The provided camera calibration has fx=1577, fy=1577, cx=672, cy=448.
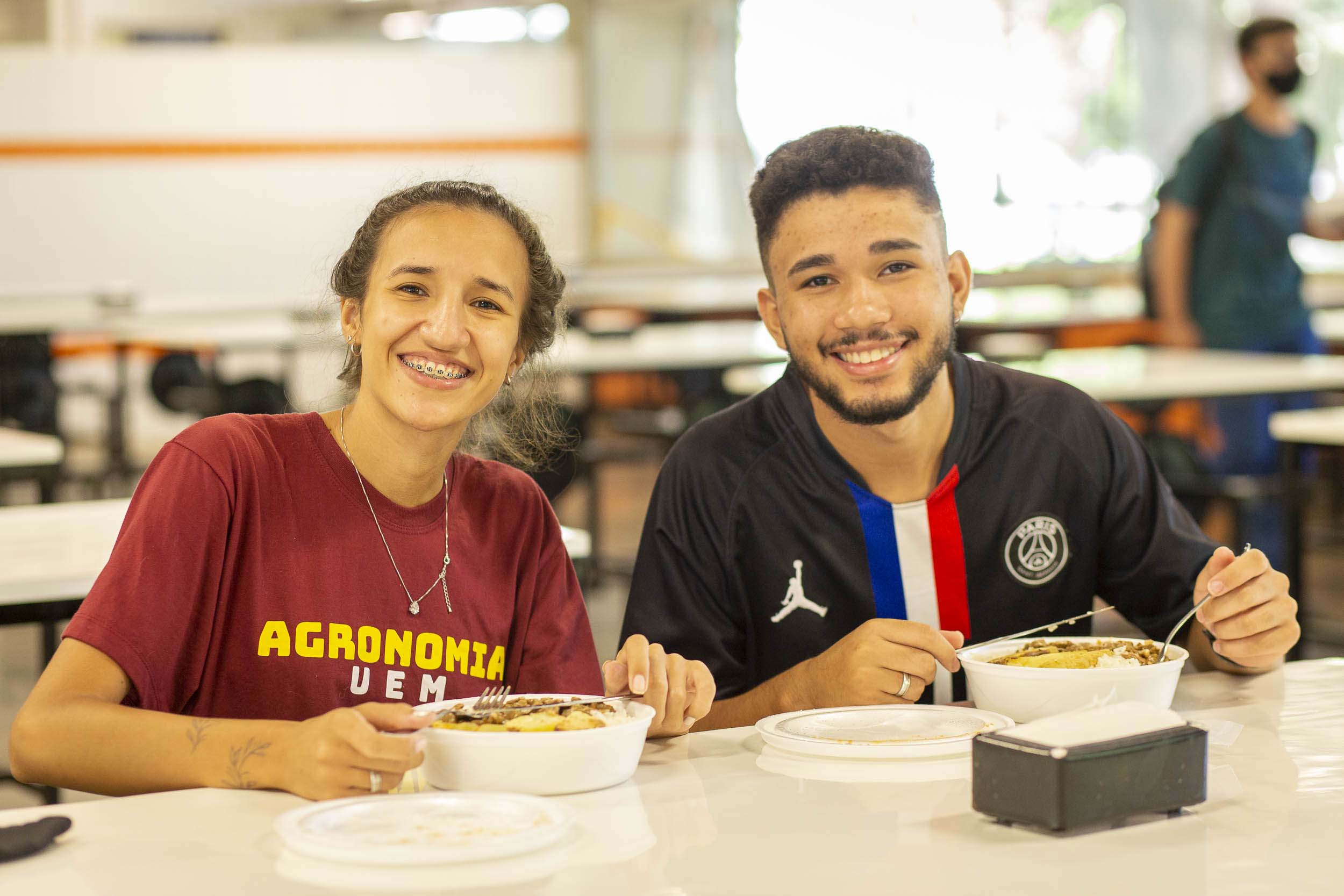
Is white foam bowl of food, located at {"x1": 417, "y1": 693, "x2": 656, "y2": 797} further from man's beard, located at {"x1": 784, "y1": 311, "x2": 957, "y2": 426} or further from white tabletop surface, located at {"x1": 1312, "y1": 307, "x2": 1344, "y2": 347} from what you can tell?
white tabletop surface, located at {"x1": 1312, "y1": 307, "x2": 1344, "y2": 347}

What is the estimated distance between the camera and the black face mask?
4.91 metres

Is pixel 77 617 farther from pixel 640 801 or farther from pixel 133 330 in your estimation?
pixel 133 330

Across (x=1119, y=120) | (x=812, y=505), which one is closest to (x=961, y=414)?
(x=812, y=505)

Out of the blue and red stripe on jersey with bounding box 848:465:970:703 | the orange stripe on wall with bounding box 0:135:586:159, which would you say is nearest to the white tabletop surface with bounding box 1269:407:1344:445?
the blue and red stripe on jersey with bounding box 848:465:970:703

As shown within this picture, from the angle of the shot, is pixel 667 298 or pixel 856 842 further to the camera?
pixel 667 298

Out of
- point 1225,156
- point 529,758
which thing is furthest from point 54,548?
point 1225,156

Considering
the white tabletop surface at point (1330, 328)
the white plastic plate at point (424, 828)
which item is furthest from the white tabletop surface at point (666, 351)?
the white plastic plate at point (424, 828)

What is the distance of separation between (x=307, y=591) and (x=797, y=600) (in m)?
0.61

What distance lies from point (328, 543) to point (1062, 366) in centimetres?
347

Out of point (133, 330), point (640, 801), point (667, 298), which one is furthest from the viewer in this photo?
point (667, 298)

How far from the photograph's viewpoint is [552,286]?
6.01 ft

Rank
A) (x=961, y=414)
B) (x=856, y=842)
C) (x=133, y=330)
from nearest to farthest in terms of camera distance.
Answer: (x=856, y=842) → (x=961, y=414) → (x=133, y=330)

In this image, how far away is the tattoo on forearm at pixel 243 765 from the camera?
1.29 m

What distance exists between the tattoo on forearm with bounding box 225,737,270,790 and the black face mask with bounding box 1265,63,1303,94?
4.47 meters
